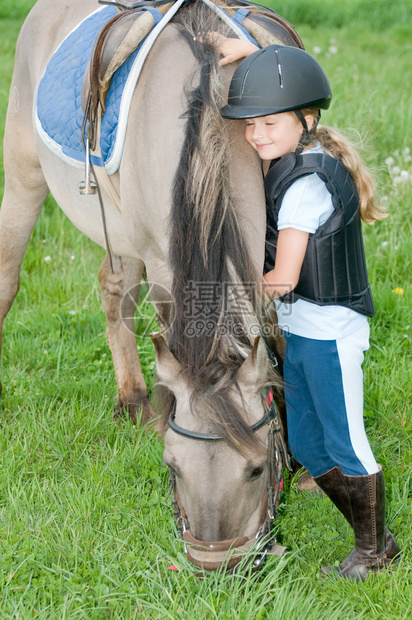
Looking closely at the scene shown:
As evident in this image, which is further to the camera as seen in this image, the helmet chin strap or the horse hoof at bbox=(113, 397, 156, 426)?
the horse hoof at bbox=(113, 397, 156, 426)

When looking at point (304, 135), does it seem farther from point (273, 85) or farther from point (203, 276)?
point (203, 276)

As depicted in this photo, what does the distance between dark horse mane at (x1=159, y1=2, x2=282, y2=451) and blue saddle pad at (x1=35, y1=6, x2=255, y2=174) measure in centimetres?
65

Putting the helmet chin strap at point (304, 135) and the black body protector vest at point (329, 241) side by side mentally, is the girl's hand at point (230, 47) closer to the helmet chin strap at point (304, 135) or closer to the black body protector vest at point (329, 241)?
the helmet chin strap at point (304, 135)

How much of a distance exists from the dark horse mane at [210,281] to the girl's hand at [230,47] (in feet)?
1.32

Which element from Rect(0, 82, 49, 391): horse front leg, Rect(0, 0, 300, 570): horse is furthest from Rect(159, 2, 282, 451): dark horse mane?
Answer: Rect(0, 82, 49, 391): horse front leg

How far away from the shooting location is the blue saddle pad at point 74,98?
2633 mm

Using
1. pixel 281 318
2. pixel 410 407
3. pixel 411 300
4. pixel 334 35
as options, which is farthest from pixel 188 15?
A: pixel 334 35

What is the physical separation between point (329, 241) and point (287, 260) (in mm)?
168

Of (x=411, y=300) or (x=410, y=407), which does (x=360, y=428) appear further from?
(x=411, y=300)

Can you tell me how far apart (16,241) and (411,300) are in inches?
99.9

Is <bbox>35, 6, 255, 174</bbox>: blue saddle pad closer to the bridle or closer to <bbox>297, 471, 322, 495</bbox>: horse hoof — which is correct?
the bridle

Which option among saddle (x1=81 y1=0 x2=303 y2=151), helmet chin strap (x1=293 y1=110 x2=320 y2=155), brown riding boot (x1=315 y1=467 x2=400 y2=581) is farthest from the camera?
saddle (x1=81 y1=0 x2=303 y2=151)

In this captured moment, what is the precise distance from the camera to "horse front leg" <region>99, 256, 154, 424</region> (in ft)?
12.4

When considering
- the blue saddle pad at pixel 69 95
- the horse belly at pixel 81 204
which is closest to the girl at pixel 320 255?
the blue saddle pad at pixel 69 95
